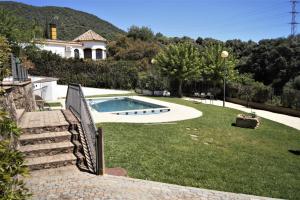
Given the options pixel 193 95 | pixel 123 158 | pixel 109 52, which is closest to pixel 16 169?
pixel 123 158

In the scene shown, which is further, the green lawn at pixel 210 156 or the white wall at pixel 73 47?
the white wall at pixel 73 47

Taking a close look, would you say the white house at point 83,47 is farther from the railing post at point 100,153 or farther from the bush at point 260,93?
the railing post at point 100,153

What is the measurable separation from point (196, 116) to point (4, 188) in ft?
44.4

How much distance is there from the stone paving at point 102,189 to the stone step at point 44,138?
103 centimetres

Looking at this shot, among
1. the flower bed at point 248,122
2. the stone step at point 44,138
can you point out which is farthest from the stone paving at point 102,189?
the flower bed at point 248,122

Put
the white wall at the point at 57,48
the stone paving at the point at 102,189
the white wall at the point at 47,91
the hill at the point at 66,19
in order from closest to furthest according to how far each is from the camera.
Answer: the stone paving at the point at 102,189 < the white wall at the point at 47,91 < the white wall at the point at 57,48 < the hill at the point at 66,19

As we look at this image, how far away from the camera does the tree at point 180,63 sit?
24.9 meters

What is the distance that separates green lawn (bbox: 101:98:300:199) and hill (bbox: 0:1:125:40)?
5925 centimetres

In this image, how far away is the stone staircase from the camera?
6.57 m

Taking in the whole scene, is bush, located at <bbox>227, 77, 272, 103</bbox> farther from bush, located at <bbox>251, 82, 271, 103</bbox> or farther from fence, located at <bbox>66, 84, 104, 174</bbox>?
fence, located at <bbox>66, 84, 104, 174</bbox>

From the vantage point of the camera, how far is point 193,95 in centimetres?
2852

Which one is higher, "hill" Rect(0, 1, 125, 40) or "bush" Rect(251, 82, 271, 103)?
"hill" Rect(0, 1, 125, 40)

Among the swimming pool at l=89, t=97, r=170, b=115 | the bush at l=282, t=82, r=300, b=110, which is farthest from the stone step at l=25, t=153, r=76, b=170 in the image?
the bush at l=282, t=82, r=300, b=110

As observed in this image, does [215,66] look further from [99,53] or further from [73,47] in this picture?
[99,53]
